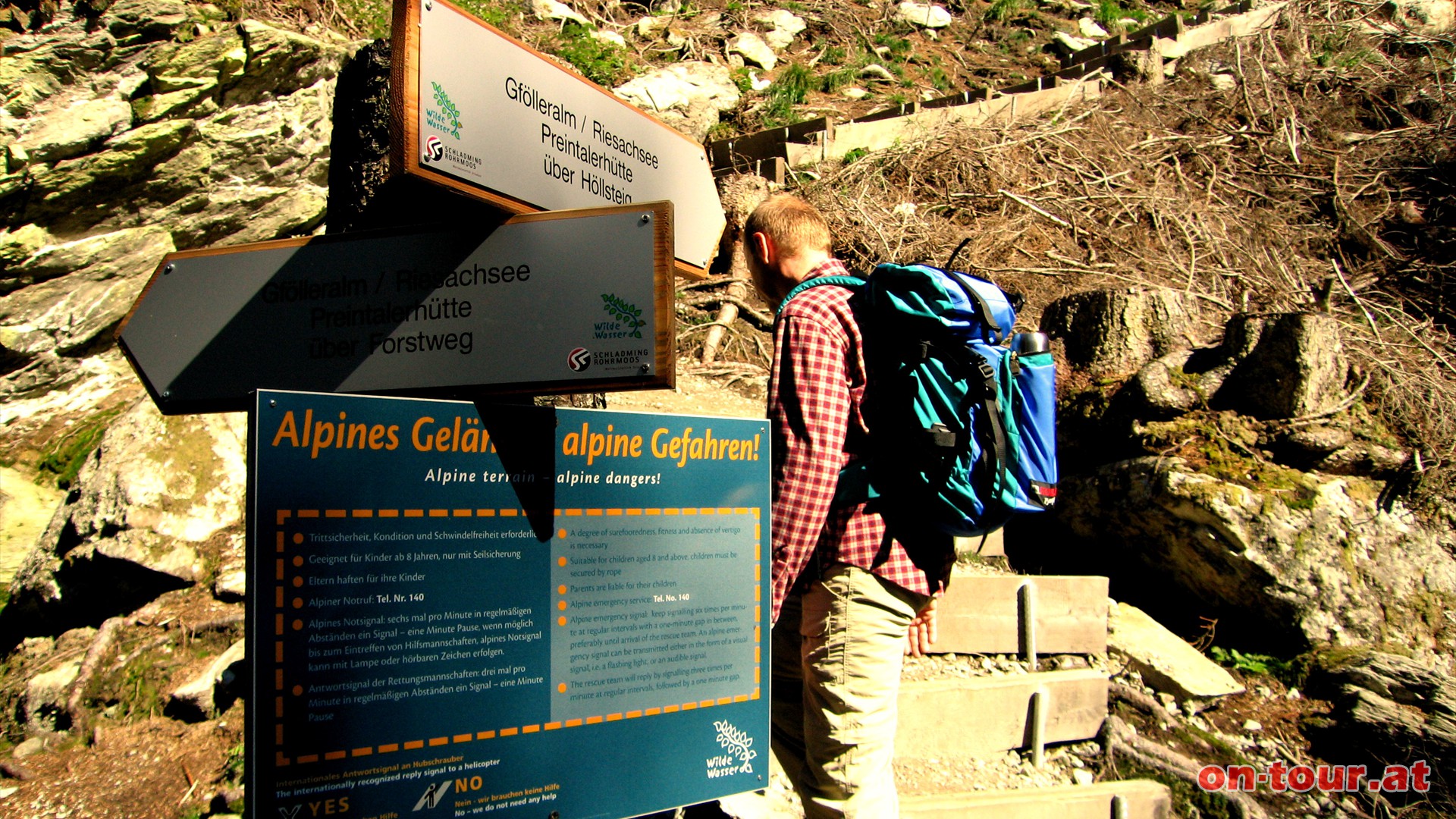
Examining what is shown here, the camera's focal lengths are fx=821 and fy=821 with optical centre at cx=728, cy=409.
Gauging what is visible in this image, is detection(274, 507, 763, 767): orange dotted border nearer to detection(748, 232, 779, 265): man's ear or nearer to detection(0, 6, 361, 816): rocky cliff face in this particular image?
detection(748, 232, 779, 265): man's ear

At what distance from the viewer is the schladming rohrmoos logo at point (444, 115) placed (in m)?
1.54

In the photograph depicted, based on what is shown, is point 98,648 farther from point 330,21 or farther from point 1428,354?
point 1428,354

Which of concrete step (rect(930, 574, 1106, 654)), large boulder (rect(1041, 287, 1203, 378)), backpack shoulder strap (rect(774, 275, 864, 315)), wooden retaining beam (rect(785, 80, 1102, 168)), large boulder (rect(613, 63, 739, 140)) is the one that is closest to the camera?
backpack shoulder strap (rect(774, 275, 864, 315))

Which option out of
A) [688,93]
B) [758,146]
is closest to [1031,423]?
[758,146]

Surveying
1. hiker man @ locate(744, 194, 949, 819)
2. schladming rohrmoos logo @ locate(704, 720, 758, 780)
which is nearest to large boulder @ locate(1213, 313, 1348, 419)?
hiker man @ locate(744, 194, 949, 819)

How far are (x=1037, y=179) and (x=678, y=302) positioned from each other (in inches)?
187

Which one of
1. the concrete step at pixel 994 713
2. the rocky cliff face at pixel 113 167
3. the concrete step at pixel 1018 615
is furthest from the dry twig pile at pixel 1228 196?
the rocky cliff face at pixel 113 167

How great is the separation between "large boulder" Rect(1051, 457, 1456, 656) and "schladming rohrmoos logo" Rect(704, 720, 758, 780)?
150 inches

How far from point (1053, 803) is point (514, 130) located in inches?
135

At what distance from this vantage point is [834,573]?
84.5 inches

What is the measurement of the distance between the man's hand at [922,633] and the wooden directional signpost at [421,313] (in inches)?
48.9

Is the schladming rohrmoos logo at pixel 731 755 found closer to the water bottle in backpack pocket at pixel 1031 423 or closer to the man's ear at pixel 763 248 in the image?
the water bottle in backpack pocket at pixel 1031 423

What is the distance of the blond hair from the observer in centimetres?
243

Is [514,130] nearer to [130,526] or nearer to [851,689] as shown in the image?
[851,689]
